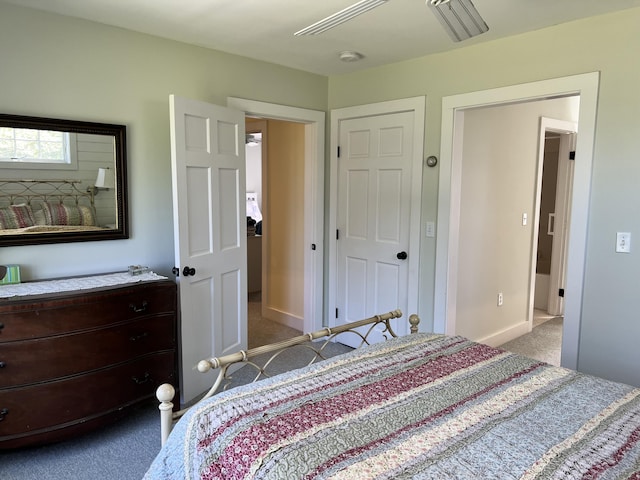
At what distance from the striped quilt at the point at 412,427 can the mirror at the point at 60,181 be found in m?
1.72

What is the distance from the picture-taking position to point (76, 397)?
226cm

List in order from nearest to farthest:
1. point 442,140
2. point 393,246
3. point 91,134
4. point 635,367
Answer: point 635,367 < point 91,134 < point 442,140 < point 393,246

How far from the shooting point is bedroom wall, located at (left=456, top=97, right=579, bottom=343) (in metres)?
3.58

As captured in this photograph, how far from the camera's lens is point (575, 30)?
258cm

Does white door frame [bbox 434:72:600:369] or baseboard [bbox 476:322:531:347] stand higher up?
white door frame [bbox 434:72:600:369]

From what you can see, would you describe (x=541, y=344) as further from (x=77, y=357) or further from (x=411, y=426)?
(x=77, y=357)

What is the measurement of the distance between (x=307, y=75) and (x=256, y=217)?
4.68m

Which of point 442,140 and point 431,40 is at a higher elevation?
point 431,40

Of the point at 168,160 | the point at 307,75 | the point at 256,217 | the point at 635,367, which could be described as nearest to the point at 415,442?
the point at 635,367

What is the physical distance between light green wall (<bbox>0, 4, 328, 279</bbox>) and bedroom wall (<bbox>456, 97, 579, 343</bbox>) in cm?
193

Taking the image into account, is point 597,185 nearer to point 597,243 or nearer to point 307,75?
point 597,243

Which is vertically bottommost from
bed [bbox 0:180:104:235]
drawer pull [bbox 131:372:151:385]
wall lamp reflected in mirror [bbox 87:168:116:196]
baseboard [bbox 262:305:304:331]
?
baseboard [bbox 262:305:304:331]

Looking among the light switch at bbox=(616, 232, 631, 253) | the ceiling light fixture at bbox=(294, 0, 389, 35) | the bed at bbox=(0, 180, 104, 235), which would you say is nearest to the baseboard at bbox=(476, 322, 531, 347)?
the light switch at bbox=(616, 232, 631, 253)

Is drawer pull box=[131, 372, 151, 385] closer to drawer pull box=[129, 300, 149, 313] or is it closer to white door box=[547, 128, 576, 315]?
drawer pull box=[129, 300, 149, 313]
